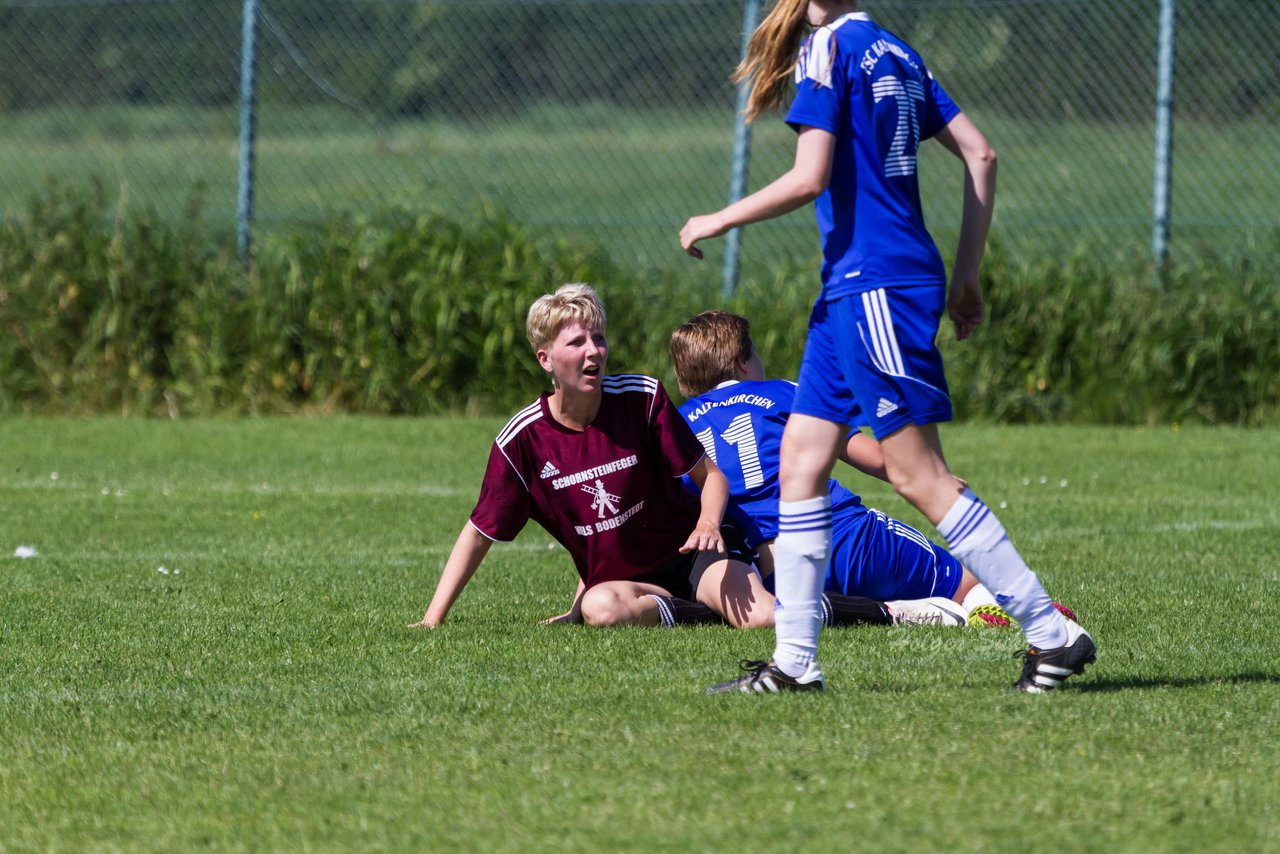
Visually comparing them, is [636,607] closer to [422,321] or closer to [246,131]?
[422,321]

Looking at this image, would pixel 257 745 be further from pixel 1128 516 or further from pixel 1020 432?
pixel 1020 432

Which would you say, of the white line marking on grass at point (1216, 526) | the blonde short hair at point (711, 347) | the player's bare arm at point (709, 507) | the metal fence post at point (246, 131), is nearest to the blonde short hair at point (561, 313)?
the player's bare arm at point (709, 507)

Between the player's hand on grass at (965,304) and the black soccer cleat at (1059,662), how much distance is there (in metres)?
0.80

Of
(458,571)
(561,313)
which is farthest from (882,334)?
(458,571)

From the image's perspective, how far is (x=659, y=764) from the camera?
141 inches

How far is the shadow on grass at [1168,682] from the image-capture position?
4.30 meters

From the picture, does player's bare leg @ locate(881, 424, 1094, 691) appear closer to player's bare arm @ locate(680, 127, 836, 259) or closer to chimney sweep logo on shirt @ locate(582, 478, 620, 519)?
player's bare arm @ locate(680, 127, 836, 259)

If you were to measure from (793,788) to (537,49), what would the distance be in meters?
11.3

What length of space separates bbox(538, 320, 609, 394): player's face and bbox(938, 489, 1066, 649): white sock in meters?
1.43

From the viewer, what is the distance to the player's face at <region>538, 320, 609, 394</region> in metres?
5.15

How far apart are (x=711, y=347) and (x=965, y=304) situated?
164 cm

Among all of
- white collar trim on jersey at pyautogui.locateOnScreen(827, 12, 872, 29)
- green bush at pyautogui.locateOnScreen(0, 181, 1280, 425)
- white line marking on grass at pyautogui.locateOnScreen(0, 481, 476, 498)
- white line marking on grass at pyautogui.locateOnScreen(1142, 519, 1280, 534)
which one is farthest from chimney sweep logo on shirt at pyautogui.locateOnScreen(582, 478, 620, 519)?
green bush at pyautogui.locateOnScreen(0, 181, 1280, 425)

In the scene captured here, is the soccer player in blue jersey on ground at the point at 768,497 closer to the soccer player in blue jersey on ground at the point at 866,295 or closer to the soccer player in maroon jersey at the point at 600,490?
the soccer player in maroon jersey at the point at 600,490

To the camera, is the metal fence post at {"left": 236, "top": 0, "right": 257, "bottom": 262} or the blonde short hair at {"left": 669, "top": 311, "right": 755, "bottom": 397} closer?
the blonde short hair at {"left": 669, "top": 311, "right": 755, "bottom": 397}
